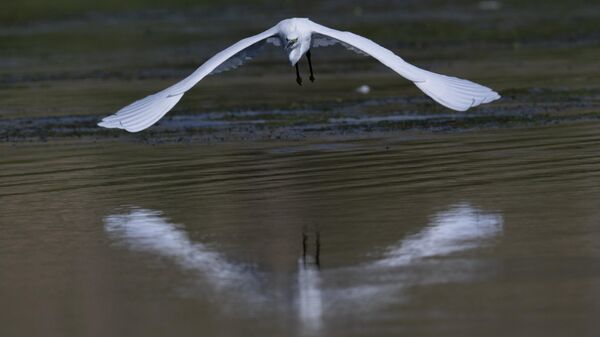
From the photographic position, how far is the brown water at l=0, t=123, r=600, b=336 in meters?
8.01

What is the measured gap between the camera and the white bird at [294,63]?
10.9 m

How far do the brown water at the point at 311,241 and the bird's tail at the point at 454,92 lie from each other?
0.86 meters

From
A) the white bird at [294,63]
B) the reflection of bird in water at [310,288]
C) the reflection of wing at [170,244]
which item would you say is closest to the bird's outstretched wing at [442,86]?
the white bird at [294,63]

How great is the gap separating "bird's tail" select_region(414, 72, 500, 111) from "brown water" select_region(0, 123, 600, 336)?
0.86 metres

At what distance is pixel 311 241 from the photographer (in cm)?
1015

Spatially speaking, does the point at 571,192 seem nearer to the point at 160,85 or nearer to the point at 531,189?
the point at 531,189

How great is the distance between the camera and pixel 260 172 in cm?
1390

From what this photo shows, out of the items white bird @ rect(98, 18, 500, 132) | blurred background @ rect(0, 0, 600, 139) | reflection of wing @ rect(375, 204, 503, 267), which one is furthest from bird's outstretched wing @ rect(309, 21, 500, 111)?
blurred background @ rect(0, 0, 600, 139)

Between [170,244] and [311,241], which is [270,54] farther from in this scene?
[311,241]

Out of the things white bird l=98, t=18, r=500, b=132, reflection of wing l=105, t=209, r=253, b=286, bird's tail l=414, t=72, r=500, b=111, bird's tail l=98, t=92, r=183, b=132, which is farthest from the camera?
bird's tail l=98, t=92, r=183, b=132

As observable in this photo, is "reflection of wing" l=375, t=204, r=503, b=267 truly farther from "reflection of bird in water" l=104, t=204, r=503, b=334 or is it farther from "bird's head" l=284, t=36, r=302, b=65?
"bird's head" l=284, t=36, r=302, b=65

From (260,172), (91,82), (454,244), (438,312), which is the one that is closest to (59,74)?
(91,82)

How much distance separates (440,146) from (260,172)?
7.66ft

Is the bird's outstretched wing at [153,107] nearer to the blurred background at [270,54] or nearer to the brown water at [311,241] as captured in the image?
the brown water at [311,241]
